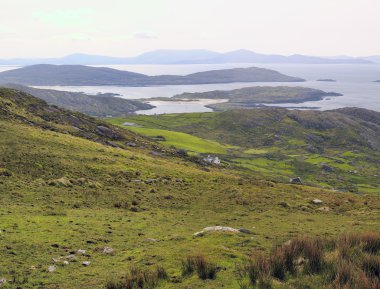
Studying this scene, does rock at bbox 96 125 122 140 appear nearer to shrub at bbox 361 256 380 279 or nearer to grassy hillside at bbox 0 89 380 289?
grassy hillside at bbox 0 89 380 289

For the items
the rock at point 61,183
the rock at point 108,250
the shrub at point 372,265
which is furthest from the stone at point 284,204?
the shrub at point 372,265

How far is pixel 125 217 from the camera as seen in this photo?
31.1 m

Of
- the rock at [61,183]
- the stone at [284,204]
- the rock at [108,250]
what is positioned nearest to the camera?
the rock at [108,250]

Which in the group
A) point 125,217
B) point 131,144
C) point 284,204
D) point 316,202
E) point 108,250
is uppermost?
point 108,250

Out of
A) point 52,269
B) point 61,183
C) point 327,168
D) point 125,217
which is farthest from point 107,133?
point 327,168

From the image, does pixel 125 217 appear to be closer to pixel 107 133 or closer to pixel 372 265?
pixel 372 265

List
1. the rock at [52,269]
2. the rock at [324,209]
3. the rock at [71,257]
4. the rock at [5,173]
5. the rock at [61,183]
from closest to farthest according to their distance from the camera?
the rock at [52,269] < the rock at [71,257] < the rock at [5,173] < the rock at [61,183] < the rock at [324,209]

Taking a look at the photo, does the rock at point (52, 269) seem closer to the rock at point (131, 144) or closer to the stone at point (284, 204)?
the stone at point (284, 204)

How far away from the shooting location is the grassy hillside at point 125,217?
731 inches

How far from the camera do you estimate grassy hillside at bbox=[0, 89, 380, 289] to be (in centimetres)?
1856

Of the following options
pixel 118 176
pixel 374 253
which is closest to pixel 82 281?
pixel 374 253

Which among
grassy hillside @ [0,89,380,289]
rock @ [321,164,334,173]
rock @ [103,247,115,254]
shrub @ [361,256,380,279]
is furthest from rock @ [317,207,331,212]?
rock @ [321,164,334,173]

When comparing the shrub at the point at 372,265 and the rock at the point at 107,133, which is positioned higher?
the shrub at the point at 372,265

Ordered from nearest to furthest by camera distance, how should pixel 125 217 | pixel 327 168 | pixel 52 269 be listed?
pixel 52 269
pixel 125 217
pixel 327 168
